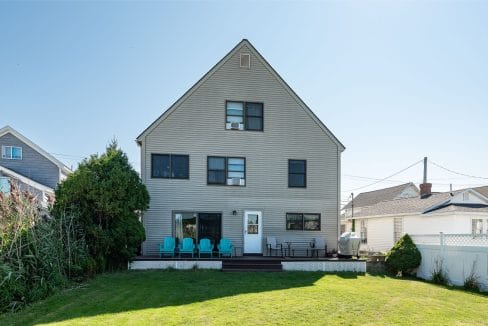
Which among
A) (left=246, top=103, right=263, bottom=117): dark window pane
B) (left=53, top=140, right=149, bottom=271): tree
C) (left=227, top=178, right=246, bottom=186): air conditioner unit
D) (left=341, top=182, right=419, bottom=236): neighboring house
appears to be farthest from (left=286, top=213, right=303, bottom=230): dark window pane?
(left=341, top=182, right=419, bottom=236): neighboring house

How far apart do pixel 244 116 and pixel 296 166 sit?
3376mm

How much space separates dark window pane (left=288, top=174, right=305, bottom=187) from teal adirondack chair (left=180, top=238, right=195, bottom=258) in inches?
Answer: 205

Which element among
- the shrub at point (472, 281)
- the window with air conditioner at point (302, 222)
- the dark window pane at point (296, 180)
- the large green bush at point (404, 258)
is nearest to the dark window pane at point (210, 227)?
the window with air conditioner at point (302, 222)

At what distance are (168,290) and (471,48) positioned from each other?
13462mm

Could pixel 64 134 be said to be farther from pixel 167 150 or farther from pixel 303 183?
pixel 303 183

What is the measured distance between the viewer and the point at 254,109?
17156mm

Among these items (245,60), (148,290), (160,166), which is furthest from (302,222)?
(148,290)

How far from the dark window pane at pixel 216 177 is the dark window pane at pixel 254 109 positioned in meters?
3.06

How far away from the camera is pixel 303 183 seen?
680 inches

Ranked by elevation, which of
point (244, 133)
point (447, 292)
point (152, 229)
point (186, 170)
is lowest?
point (447, 292)

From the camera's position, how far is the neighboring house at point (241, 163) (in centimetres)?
1619

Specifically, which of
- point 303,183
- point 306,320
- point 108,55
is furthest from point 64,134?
point 306,320

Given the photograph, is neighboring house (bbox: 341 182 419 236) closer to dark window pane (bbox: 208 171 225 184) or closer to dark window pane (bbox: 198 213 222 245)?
dark window pane (bbox: 198 213 222 245)

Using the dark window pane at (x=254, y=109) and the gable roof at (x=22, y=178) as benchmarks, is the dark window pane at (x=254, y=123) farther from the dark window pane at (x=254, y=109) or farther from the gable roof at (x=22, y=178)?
the gable roof at (x=22, y=178)
